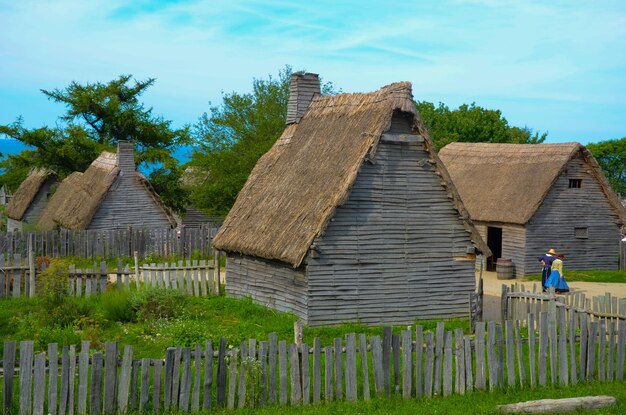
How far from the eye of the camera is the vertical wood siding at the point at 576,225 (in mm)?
32719

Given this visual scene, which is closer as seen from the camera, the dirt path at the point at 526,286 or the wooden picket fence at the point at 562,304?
the wooden picket fence at the point at 562,304

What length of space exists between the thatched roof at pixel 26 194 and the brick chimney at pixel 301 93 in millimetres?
25462

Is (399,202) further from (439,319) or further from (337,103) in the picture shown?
(337,103)

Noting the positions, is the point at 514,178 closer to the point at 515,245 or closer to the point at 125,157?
the point at 515,245

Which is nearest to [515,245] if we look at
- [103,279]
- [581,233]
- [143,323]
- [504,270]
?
[504,270]

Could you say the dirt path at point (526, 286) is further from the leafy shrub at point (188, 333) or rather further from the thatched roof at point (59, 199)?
the thatched roof at point (59, 199)

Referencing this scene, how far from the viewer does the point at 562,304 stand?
1579 cm

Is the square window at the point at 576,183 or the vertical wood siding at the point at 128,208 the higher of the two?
the square window at the point at 576,183

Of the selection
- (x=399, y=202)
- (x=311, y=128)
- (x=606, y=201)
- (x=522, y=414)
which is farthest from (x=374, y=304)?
(x=606, y=201)

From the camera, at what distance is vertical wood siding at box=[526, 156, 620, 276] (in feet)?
107

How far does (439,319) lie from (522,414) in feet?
28.7

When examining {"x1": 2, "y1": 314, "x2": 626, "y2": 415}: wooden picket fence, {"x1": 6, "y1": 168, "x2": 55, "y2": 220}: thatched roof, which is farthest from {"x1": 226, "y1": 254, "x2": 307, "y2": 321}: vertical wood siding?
{"x1": 6, "y1": 168, "x2": 55, "y2": 220}: thatched roof

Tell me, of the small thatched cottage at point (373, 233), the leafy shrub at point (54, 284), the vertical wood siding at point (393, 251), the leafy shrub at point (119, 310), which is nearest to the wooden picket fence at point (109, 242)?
the leafy shrub at point (54, 284)

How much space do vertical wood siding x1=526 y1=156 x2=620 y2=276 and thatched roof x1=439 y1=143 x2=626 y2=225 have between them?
18.5 inches
